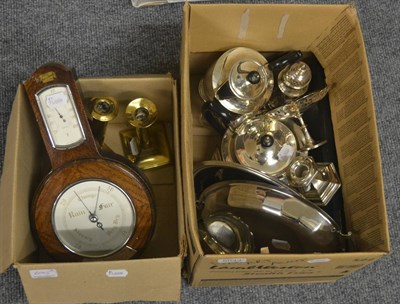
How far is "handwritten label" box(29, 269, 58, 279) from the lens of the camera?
751mm

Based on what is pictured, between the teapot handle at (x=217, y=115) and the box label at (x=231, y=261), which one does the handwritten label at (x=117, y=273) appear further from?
the teapot handle at (x=217, y=115)

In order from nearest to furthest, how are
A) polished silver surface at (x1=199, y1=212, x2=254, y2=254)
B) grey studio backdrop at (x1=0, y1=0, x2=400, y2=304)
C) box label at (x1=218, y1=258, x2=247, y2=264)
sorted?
box label at (x1=218, y1=258, x2=247, y2=264)
polished silver surface at (x1=199, y1=212, x2=254, y2=254)
grey studio backdrop at (x1=0, y1=0, x2=400, y2=304)

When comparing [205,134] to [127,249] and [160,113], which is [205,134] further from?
[127,249]

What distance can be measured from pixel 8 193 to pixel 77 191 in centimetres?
11

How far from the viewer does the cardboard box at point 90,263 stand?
76 cm

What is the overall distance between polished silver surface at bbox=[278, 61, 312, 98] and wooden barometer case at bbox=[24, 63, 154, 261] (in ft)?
1.11

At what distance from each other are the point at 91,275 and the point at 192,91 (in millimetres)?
448

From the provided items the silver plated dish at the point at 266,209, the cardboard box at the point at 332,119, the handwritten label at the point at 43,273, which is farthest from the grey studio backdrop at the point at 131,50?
the handwritten label at the point at 43,273

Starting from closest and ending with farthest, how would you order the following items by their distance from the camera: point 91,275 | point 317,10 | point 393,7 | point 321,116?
point 91,275 < point 317,10 < point 321,116 < point 393,7

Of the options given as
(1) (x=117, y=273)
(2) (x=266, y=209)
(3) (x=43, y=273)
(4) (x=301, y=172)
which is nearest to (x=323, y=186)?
(4) (x=301, y=172)

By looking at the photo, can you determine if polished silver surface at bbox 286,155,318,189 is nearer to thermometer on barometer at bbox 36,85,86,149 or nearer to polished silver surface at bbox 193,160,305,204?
polished silver surface at bbox 193,160,305,204

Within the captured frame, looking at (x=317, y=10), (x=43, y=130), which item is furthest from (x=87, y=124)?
(x=317, y=10)

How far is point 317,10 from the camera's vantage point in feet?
2.92

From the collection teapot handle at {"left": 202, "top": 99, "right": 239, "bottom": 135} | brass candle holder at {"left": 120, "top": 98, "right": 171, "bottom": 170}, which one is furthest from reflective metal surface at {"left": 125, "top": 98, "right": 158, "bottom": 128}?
teapot handle at {"left": 202, "top": 99, "right": 239, "bottom": 135}
